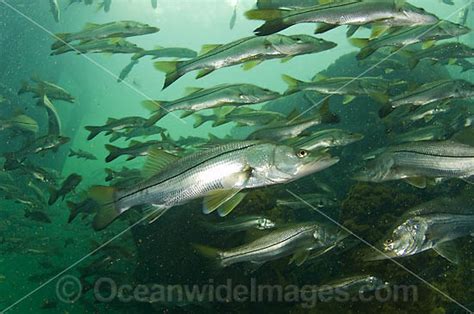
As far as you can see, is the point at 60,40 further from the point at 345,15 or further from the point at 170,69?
the point at 345,15

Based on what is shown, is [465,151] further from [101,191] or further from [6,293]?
[6,293]

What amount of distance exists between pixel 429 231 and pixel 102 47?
19.3 ft

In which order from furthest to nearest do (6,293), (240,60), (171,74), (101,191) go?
(6,293)
(171,74)
(240,60)
(101,191)

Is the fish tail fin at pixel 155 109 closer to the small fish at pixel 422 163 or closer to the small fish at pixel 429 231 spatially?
the small fish at pixel 422 163

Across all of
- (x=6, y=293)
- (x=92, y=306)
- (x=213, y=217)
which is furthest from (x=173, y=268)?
(x=6, y=293)

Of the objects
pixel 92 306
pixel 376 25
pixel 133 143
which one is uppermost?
pixel 376 25

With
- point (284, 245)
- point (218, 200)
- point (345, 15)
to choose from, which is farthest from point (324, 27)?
point (284, 245)

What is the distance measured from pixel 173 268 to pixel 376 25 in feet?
16.7

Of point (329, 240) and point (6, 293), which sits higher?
point (329, 240)

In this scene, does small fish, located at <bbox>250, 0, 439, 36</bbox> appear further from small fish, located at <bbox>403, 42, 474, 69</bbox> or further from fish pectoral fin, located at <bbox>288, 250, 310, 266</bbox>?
small fish, located at <bbox>403, 42, 474, 69</bbox>

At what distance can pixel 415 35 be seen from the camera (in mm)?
5734

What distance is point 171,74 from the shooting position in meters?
5.36

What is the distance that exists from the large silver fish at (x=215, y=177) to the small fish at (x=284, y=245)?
1.31m

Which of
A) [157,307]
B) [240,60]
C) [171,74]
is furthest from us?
[157,307]
